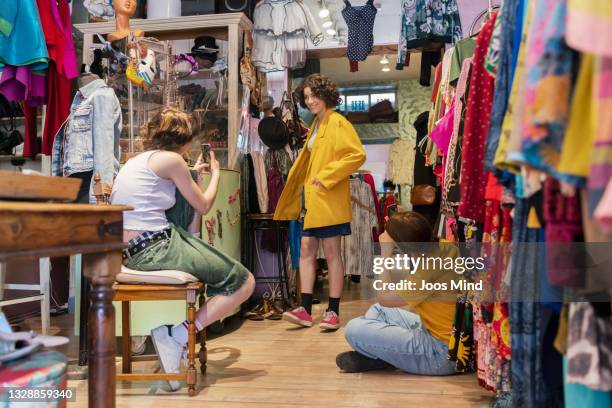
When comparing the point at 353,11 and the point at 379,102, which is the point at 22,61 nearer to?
the point at 353,11

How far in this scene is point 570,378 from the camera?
3.37 ft

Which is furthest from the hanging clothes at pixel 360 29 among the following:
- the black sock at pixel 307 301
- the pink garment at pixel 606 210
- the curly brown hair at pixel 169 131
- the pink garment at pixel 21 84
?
the pink garment at pixel 606 210

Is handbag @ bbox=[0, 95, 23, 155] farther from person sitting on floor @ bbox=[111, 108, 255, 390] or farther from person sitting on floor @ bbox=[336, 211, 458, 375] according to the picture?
person sitting on floor @ bbox=[336, 211, 458, 375]

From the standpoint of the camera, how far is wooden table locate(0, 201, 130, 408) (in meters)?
1.16

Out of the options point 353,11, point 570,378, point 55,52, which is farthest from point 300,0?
point 570,378

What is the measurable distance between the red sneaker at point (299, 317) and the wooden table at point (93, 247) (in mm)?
2108

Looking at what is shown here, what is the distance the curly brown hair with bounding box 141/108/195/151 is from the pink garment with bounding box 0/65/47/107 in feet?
3.61

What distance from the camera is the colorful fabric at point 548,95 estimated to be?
93cm

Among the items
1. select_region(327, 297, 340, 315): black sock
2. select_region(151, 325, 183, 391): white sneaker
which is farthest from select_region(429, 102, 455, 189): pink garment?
select_region(151, 325, 183, 391): white sneaker

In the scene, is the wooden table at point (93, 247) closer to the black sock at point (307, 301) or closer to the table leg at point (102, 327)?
the table leg at point (102, 327)

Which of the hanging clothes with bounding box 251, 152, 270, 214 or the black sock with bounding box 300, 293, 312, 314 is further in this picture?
the hanging clothes with bounding box 251, 152, 270, 214

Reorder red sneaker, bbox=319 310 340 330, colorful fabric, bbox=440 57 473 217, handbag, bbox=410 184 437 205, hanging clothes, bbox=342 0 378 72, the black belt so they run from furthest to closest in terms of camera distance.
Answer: hanging clothes, bbox=342 0 378 72 → handbag, bbox=410 184 437 205 → red sneaker, bbox=319 310 340 330 → the black belt → colorful fabric, bbox=440 57 473 217

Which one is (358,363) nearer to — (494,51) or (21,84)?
(494,51)

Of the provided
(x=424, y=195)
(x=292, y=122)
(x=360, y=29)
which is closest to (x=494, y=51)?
(x=424, y=195)
